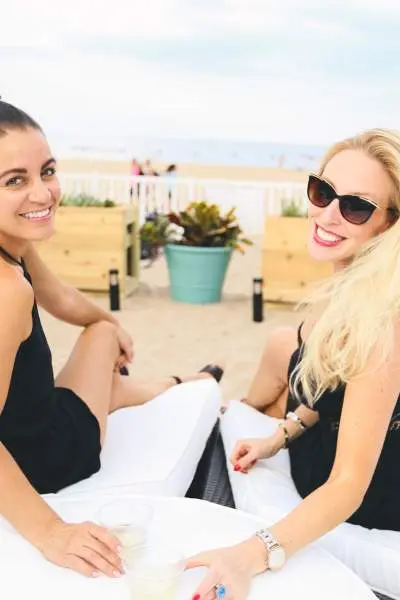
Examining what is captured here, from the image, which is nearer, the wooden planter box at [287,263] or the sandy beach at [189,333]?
the sandy beach at [189,333]

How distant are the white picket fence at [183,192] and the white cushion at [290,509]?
699cm

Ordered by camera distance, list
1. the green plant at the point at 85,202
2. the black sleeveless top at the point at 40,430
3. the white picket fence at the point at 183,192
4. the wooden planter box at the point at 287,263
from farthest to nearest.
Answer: the white picket fence at the point at 183,192 < the green plant at the point at 85,202 < the wooden planter box at the point at 287,263 < the black sleeveless top at the point at 40,430

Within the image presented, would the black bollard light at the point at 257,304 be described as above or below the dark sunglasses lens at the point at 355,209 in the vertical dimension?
below

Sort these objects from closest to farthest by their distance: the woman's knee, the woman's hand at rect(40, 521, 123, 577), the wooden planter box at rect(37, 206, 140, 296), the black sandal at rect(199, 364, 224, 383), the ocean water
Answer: the woman's hand at rect(40, 521, 123, 577), the woman's knee, the black sandal at rect(199, 364, 224, 383), the wooden planter box at rect(37, 206, 140, 296), the ocean water

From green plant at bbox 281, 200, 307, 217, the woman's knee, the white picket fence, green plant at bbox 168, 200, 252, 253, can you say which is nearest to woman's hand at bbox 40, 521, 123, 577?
the woman's knee

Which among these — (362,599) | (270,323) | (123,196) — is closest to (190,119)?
(123,196)

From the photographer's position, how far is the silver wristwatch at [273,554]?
1311 millimetres

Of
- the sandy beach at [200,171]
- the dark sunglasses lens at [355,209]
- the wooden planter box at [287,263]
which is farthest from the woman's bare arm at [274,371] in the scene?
the sandy beach at [200,171]

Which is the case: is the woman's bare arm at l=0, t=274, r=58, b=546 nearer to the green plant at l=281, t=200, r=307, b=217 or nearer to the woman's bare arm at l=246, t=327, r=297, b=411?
the woman's bare arm at l=246, t=327, r=297, b=411

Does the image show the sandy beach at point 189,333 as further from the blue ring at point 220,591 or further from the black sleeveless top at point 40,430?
the blue ring at point 220,591

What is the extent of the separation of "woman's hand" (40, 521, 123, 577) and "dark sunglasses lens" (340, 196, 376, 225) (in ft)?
2.93

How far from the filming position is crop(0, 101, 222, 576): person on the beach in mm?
1388

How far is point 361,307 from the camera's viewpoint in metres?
1.51

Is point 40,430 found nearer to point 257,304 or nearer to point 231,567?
point 231,567
